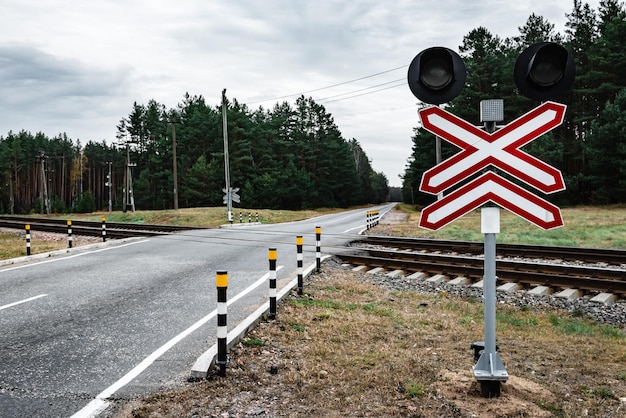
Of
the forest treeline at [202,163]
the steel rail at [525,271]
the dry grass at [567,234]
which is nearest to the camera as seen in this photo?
the steel rail at [525,271]

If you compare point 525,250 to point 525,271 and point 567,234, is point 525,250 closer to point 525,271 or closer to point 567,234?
point 525,271

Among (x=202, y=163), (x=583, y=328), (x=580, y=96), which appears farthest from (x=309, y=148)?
(x=583, y=328)

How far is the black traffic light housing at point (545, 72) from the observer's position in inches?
165

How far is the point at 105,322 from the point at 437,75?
5.80 meters

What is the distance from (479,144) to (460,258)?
9.33m

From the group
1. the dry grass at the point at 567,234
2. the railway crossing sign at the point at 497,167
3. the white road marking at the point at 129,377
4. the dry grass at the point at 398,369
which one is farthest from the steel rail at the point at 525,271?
the dry grass at the point at 567,234

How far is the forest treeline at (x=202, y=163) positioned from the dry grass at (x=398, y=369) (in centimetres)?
4746

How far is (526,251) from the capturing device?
15.3 metres

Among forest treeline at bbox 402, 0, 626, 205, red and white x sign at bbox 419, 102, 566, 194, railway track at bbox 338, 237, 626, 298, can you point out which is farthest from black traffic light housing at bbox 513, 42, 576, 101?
forest treeline at bbox 402, 0, 626, 205

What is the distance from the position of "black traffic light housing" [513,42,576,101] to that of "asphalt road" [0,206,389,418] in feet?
14.6

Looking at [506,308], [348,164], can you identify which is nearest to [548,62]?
[506,308]

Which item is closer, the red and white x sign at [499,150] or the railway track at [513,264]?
the red and white x sign at [499,150]

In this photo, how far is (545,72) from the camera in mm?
4258

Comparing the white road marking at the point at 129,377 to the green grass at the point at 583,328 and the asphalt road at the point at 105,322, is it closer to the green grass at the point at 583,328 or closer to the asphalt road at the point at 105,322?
the asphalt road at the point at 105,322
